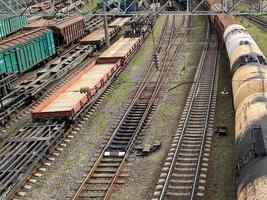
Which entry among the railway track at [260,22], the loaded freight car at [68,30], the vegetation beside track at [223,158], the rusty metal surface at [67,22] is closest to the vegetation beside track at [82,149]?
the vegetation beside track at [223,158]

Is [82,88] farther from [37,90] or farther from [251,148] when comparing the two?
[251,148]

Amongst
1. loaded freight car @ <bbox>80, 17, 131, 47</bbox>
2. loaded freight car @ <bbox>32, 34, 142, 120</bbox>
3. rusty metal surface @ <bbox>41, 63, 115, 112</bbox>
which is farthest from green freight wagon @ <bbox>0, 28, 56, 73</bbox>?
loaded freight car @ <bbox>80, 17, 131, 47</bbox>

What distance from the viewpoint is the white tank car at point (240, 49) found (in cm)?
2061

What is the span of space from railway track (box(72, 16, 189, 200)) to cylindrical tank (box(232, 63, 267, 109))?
486cm

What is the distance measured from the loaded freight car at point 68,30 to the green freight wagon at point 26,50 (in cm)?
238

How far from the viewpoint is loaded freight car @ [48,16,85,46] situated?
120 feet

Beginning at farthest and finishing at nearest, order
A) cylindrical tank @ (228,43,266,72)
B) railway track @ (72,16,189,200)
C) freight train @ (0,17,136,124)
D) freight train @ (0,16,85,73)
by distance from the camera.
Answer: freight train @ (0,16,85,73) < freight train @ (0,17,136,124) < cylindrical tank @ (228,43,266,72) < railway track @ (72,16,189,200)

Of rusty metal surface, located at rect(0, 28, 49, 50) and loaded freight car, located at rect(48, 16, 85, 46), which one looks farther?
loaded freight car, located at rect(48, 16, 85, 46)

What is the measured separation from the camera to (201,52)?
36125 mm

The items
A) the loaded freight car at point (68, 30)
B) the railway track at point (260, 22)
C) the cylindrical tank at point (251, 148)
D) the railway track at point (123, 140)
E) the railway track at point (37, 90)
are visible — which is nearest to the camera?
the cylindrical tank at point (251, 148)

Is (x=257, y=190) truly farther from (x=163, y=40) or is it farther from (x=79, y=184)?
(x=163, y=40)

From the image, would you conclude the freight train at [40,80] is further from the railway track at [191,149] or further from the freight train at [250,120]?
the freight train at [250,120]

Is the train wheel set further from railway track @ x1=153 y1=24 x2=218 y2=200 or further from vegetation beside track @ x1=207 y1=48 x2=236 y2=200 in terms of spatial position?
vegetation beside track @ x1=207 y1=48 x2=236 y2=200

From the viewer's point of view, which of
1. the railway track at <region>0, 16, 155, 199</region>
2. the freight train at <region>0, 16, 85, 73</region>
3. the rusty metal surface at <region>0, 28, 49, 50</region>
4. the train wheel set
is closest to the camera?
the train wheel set
